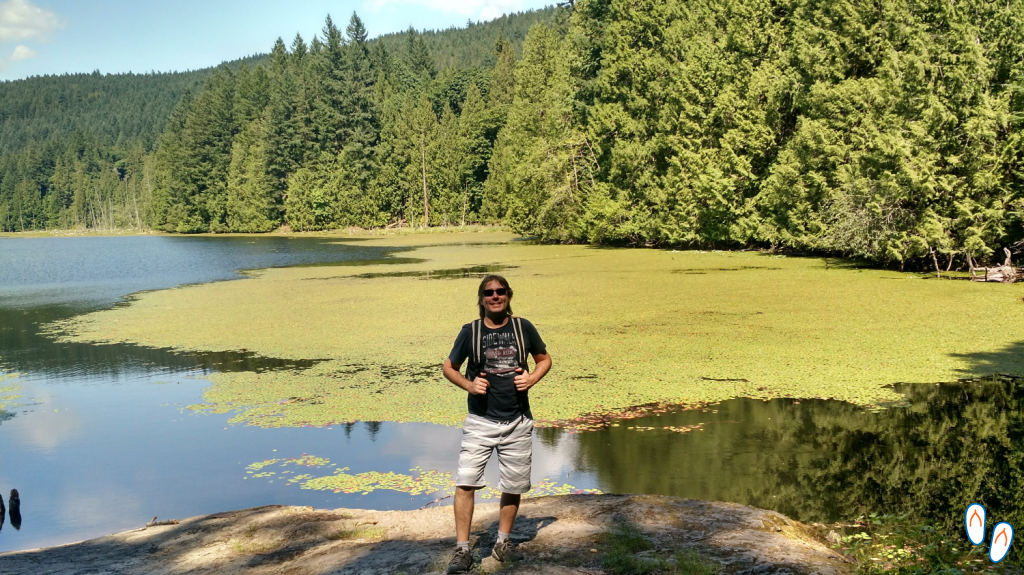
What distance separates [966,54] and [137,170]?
126 meters

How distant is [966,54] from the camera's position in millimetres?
20406

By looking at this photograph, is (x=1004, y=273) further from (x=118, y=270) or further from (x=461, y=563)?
(x=118, y=270)

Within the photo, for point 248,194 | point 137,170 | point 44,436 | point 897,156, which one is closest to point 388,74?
point 248,194

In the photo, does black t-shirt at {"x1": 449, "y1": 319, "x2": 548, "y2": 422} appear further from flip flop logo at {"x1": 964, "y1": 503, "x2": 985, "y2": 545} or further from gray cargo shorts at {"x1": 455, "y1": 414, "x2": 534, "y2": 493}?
flip flop logo at {"x1": 964, "y1": 503, "x2": 985, "y2": 545}

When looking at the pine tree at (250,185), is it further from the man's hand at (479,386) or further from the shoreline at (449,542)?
the man's hand at (479,386)

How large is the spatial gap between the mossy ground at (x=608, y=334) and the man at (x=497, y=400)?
448 cm

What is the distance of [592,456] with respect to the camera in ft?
25.6

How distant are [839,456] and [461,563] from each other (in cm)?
469

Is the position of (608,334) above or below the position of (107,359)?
above

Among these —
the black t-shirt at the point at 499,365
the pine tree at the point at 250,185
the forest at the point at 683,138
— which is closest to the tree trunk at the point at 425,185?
the forest at the point at 683,138

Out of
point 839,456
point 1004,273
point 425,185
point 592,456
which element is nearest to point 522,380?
point 592,456

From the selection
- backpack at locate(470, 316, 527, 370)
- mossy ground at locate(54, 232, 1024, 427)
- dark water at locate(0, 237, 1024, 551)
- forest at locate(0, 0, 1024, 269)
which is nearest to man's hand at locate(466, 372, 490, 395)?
backpack at locate(470, 316, 527, 370)

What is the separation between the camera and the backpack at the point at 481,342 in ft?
15.0

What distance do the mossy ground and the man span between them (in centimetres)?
448
